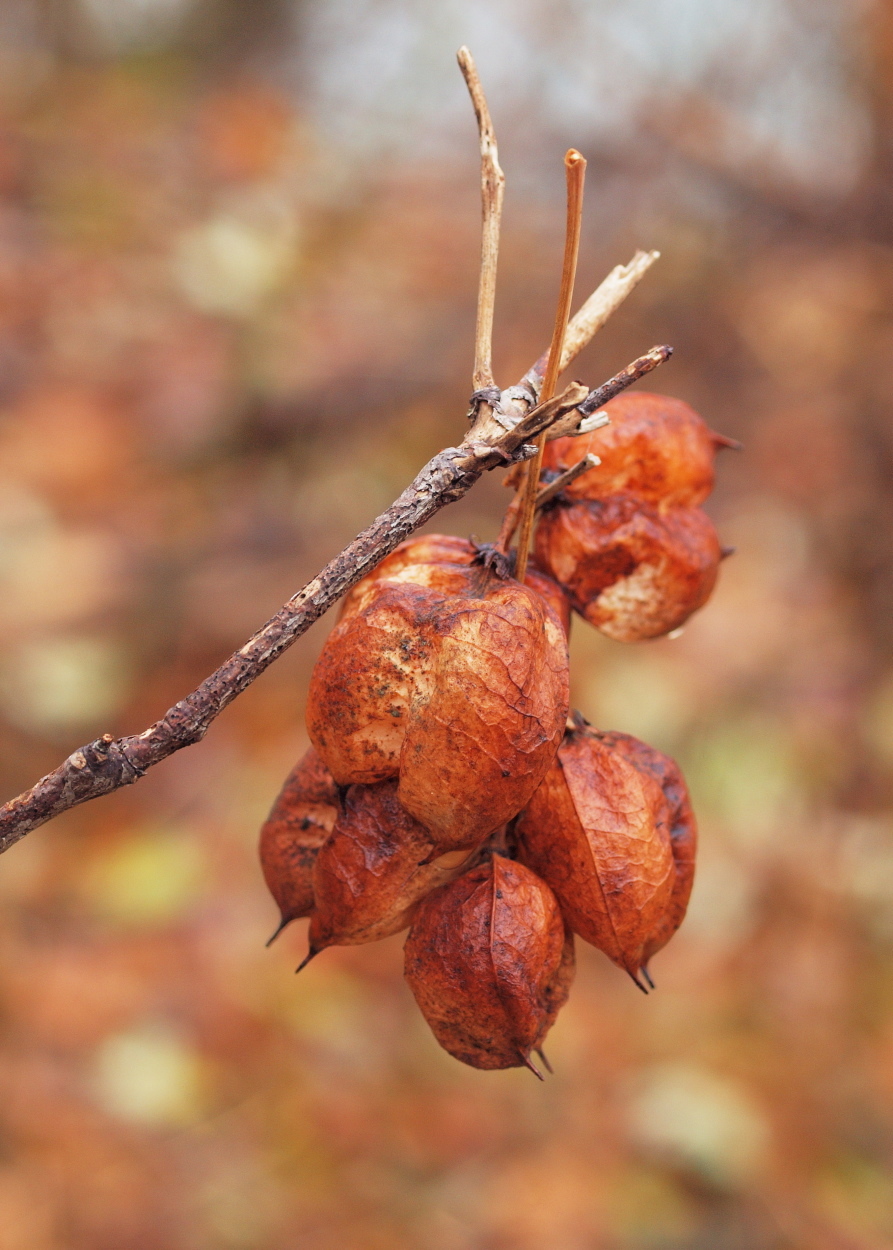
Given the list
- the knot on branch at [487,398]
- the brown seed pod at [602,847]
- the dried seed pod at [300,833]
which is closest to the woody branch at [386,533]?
the knot on branch at [487,398]

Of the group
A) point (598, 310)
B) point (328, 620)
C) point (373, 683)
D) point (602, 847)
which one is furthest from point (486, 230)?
point (328, 620)

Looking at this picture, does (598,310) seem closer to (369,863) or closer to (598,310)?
(598,310)

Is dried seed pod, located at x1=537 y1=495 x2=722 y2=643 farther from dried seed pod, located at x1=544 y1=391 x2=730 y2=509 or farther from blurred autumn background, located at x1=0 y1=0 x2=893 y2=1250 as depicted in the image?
blurred autumn background, located at x1=0 y1=0 x2=893 y2=1250

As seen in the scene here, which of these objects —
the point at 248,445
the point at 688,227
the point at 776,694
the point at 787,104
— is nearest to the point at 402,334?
the point at 248,445

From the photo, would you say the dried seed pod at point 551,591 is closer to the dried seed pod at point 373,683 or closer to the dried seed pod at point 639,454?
the dried seed pod at point 639,454

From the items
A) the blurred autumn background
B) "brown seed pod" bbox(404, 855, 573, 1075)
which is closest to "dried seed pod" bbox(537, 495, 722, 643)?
"brown seed pod" bbox(404, 855, 573, 1075)

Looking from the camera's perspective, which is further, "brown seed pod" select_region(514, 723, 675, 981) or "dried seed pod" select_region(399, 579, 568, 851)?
"brown seed pod" select_region(514, 723, 675, 981)
